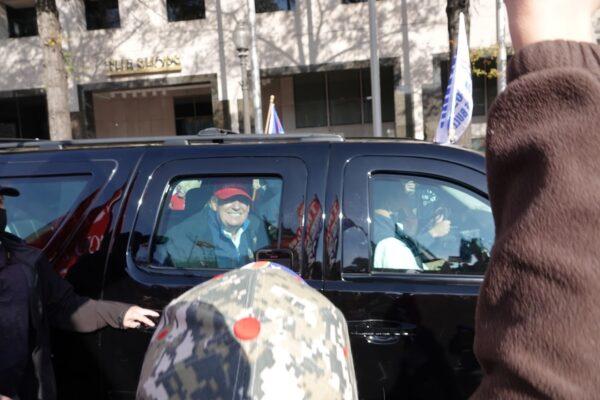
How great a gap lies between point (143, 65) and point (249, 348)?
17500mm

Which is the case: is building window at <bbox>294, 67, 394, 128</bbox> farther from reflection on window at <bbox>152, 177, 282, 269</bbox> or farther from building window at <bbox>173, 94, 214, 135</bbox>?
reflection on window at <bbox>152, 177, 282, 269</bbox>

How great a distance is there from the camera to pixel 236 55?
16844mm

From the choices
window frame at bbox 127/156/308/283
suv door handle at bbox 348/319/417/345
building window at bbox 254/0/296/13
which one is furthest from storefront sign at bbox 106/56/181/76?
suv door handle at bbox 348/319/417/345

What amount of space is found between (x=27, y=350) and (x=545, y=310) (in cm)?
217

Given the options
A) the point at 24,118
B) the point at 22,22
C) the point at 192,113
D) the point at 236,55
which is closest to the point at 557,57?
the point at 236,55

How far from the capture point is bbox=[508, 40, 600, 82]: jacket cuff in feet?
2.46

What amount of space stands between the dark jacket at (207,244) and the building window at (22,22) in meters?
18.0

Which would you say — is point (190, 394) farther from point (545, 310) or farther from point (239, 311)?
point (545, 310)

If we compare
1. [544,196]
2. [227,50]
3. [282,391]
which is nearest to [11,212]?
[282,391]

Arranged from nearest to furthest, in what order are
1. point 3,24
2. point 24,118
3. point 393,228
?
point 393,228, point 3,24, point 24,118

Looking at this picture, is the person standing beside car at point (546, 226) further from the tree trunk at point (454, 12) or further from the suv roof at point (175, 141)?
the tree trunk at point (454, 12)

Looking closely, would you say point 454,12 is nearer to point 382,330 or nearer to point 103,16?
point 382,330

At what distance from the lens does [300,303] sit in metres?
1.01

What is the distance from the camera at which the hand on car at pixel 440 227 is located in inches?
96.9
